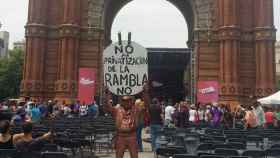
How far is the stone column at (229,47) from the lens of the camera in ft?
135

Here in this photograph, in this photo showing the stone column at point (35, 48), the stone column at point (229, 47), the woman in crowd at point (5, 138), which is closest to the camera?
the woman in crowd at point (5, 138)

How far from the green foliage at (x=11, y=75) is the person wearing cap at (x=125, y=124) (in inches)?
3189

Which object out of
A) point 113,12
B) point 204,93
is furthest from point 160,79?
point 204,93

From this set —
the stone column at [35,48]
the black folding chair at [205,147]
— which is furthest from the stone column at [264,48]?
the black folding chair at [205,147]

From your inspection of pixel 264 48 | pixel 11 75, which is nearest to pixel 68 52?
pixel 264 48

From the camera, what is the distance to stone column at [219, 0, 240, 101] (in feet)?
135

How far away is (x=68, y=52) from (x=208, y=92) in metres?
13.9

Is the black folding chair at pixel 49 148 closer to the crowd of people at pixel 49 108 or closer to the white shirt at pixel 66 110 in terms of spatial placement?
the crowd of people at pixel 49 108

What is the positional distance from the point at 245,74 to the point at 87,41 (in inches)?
617

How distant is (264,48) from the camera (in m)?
42.1

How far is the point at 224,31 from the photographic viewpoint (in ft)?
138

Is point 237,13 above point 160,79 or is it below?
above

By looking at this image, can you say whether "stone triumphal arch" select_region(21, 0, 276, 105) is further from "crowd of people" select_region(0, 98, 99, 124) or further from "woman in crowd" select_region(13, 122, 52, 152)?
"woman in crowd" select_region(13, 122, 52, 152)

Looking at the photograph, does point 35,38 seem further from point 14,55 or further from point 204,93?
point 14,55
